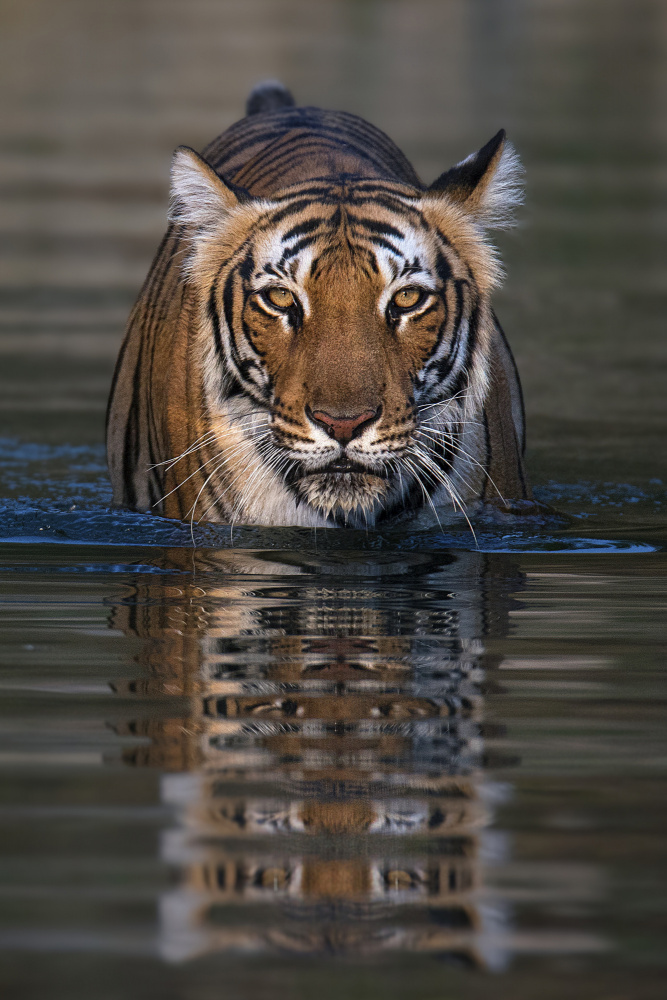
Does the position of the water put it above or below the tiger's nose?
below

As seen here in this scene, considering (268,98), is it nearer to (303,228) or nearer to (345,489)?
(303,228)

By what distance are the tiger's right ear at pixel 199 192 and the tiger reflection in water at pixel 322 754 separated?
1024 millimetres

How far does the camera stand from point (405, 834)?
8.07ft

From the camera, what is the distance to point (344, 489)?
4430 millimetres

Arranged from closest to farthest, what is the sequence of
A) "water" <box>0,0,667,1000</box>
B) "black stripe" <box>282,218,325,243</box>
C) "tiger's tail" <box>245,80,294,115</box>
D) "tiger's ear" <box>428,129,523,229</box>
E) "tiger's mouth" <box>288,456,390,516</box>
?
"water" <box>0,0,667,1000</box>
"tiger's mouth" <box>288,456,390,516</box>
"black stripe" <box>282,218,325,243</box>
"tiger's ear" <box>428,129,523,229</box>
"tiger's tail" <box>245,80,294,115</box>

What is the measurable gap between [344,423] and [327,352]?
0.22 metres

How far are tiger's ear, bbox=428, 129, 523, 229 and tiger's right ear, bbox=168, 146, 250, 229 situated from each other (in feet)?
Answer: 1.83

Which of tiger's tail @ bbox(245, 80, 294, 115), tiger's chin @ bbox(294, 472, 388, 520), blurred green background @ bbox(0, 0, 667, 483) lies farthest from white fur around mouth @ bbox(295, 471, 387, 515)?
tiger's tail @ bbox(245, 80, 294, 115)

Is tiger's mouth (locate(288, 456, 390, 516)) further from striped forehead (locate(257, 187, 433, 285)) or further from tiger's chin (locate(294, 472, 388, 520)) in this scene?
striped forehead (locate(257, 187, 433, 285))

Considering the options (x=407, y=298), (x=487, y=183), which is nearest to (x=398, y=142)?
(x=487, y=183)

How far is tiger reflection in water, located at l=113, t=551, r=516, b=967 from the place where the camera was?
7.23ft

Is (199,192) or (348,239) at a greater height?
(199,192)

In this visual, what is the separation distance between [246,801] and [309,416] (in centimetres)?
175

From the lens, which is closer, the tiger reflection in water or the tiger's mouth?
the tiger reflection in water
